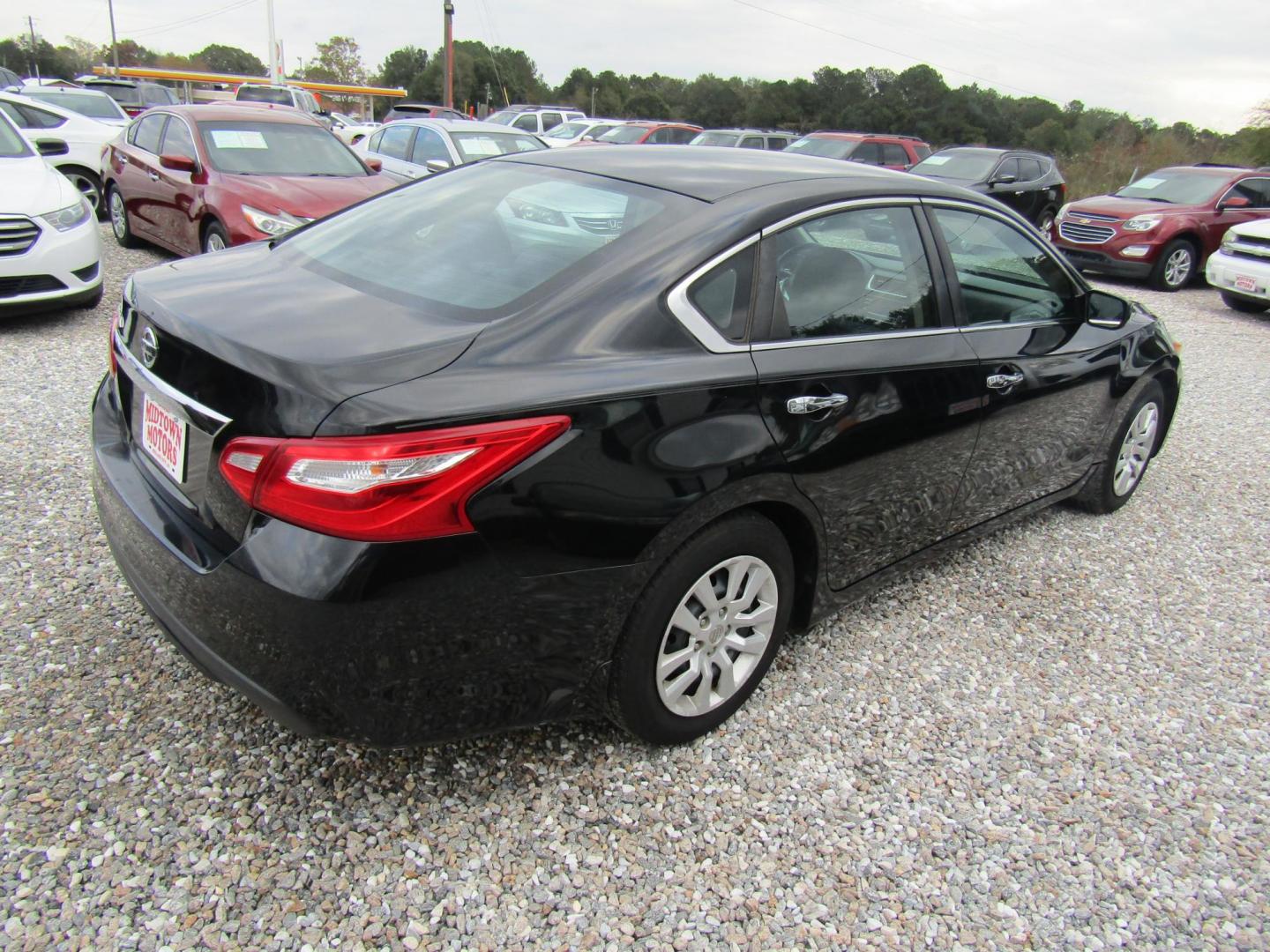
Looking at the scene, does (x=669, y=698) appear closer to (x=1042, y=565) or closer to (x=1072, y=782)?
(x=1072, y=782)

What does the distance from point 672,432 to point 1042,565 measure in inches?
100

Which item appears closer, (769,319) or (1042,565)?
(769,319)

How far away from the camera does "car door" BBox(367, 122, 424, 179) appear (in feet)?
35.0

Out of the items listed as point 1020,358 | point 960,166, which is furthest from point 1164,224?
point 1020,358

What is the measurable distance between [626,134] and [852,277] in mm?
18978

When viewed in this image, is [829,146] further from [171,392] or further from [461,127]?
[171,392]

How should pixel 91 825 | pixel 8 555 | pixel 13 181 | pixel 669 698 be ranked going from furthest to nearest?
pixel 13 181, pixel 8 555, pixel 669 698, pixel 91 825

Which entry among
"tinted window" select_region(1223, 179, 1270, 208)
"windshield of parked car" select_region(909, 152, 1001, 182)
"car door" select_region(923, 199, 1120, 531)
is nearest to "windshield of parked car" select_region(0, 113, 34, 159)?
"car door" select_region(923, 199, 1120, 531)

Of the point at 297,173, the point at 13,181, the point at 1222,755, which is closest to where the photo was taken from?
the point at 1222,755

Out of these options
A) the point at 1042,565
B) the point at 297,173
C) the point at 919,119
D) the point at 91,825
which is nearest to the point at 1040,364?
the point at 1042,565

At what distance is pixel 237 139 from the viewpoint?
303 inches

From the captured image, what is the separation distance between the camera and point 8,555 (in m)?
3.20

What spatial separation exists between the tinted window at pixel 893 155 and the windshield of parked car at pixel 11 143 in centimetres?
1368

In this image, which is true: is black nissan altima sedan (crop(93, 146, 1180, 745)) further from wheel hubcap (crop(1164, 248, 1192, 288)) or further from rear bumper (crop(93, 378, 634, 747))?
wheel hubcap (crop(1164, 248, 1192, 288))
